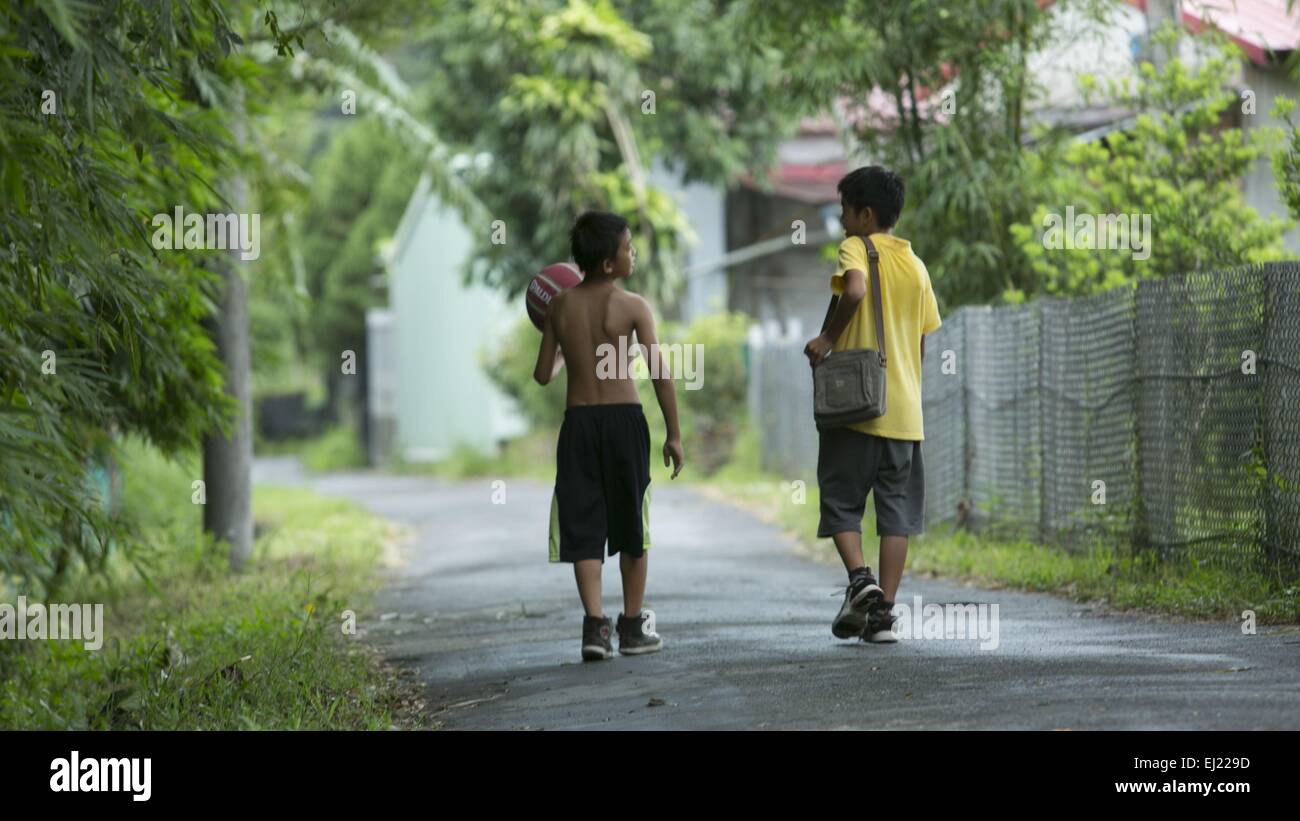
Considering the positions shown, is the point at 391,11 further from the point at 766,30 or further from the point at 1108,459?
the point at 1108,459

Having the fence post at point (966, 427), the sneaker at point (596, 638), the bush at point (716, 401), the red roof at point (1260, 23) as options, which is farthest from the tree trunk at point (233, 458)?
the bush at point (716, 401)

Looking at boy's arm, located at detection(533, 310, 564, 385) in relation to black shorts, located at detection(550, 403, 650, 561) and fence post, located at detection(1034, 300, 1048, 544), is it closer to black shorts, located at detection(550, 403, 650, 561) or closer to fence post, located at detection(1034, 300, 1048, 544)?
black shorts, located at detection(550, 403, 650, 561)

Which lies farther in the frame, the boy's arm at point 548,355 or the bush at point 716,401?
the bush at point 716,401

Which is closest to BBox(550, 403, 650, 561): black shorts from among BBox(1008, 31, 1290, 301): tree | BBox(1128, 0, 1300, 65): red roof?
BBox(1008, 31, 1290, 301): tree

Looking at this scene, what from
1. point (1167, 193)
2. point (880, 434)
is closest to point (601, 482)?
point (880, 434)

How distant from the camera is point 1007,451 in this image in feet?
42.8

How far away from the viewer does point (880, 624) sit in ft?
26.0

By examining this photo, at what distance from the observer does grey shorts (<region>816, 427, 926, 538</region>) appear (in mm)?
7938

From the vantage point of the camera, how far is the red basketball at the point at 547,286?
27.3 ft

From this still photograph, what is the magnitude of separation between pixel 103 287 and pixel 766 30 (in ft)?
28.1

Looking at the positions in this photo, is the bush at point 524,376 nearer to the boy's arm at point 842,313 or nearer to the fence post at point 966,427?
the fence post at point 966,427

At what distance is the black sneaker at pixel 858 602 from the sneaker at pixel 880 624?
57 millimetres

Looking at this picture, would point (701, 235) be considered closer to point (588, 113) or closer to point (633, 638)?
point (588, 113)
